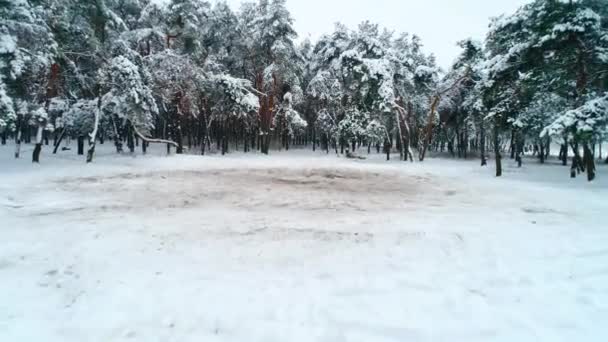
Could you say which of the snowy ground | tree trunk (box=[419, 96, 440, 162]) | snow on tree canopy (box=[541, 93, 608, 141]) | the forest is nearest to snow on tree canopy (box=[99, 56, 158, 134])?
the forest

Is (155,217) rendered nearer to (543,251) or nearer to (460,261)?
(460,261)

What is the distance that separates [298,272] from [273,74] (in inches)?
1163

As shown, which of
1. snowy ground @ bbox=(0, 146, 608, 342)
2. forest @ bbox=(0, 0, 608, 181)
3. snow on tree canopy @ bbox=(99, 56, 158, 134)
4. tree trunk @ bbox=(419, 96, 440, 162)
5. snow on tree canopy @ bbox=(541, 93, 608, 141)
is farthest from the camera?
tree trunk @ bbox=(419, 96, 440, 162)

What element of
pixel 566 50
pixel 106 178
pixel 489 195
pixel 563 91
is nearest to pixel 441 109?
pixel 563 91

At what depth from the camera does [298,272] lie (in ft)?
16.1

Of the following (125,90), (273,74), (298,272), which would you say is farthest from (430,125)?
(298,272)

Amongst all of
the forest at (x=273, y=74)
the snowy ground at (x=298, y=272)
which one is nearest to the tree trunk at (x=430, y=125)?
the forest at (x=273, y=74)

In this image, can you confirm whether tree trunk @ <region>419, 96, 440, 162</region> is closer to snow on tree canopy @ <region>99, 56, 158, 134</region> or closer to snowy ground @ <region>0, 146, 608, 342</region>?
snowy ground @ <region>0, 146, 608, 342</region>

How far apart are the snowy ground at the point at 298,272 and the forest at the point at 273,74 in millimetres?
9134

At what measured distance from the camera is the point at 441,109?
36.5 metres

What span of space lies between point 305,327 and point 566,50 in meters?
17.4

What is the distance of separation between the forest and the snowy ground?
9134mm

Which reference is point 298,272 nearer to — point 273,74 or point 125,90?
point 125,90

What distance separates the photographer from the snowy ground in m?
3.65
